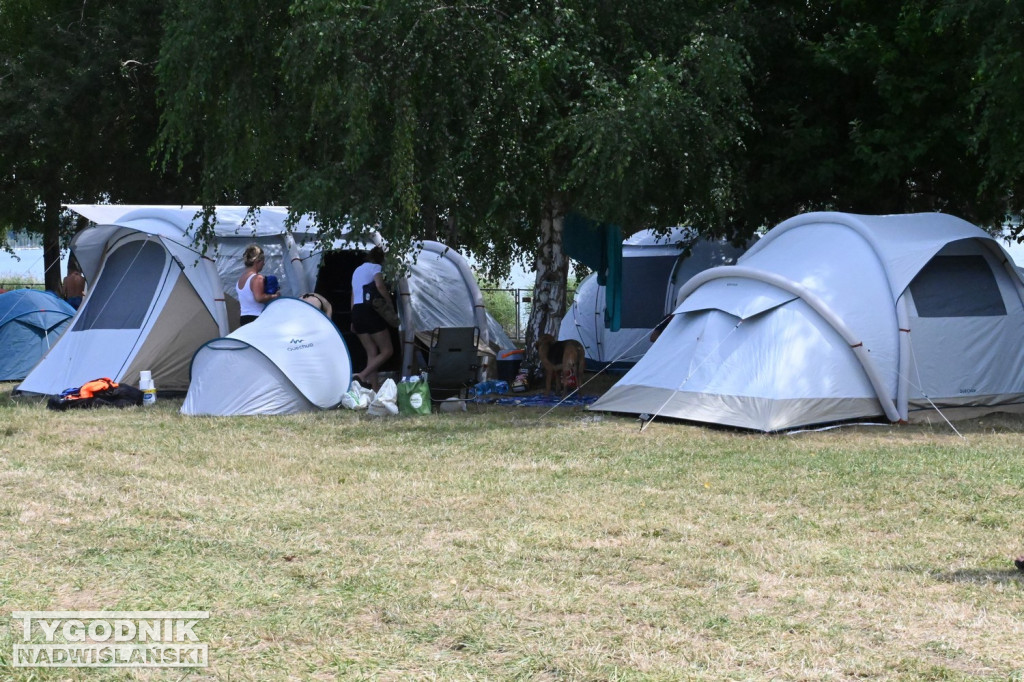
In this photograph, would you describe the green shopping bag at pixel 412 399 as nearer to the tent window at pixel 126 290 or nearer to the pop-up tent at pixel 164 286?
the pop-up tent at pixel 164 286

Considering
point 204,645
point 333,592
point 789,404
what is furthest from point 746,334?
point 204,645

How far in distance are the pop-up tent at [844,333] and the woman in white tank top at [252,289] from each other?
154 inches

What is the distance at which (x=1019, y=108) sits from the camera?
1049cm

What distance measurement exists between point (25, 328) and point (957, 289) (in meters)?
11.0

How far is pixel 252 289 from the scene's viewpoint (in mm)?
12352

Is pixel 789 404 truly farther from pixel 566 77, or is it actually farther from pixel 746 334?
pixel 566 77

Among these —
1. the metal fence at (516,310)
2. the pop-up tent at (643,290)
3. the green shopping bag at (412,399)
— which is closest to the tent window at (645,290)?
the pop-up tent at (643,290)

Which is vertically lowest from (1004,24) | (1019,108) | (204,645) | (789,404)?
(204,645)

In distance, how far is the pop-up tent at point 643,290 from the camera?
1584cm

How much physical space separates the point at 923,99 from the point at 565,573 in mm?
8621

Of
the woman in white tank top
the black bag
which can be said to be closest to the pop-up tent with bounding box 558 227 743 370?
the woman in white tank top

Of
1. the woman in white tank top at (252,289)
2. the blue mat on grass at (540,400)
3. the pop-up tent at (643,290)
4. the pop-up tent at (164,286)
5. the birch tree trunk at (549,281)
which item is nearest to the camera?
the blue mat on grass at (540,400)

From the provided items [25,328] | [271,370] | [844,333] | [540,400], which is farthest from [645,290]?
[25,328]

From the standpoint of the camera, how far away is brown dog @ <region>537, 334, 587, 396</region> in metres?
13.1
